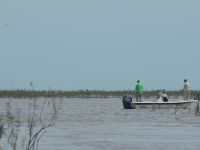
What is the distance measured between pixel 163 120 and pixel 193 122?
139 cm

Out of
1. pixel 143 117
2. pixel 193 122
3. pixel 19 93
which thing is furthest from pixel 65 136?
pixel 19 93

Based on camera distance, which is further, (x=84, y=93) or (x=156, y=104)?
(x=84, y=93)

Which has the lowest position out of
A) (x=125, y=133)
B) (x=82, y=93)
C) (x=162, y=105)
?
(x=125, y=133)

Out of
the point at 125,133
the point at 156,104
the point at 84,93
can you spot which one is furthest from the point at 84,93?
the point at 125,133

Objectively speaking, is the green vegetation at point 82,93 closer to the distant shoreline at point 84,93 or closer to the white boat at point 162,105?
the distant shoreline at point 84,93

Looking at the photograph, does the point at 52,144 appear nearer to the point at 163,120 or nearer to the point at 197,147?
the point at 197,147

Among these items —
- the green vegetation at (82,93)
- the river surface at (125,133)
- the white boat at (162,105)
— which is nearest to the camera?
the river surface at (125,133)

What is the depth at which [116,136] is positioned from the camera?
1991 centimetres

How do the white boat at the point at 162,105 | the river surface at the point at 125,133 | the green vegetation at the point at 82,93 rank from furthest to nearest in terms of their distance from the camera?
the green vegetation at the point at 82,93, the white boat at the point at 162,105, the river surface at the point at 125,133

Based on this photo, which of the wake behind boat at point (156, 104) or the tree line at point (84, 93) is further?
the tree line at point (84, 93)

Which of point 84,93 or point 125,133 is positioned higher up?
point 84,93

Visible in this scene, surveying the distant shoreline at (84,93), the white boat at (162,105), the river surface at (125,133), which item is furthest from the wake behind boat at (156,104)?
the distant shoreline at (84,93)

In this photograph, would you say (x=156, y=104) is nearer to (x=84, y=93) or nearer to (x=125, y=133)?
(x=125, y=133)

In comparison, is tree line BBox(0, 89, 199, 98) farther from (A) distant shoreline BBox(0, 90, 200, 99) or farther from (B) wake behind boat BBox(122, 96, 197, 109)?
(B) wake behind boat BBox(122, 96, 197, 109)
